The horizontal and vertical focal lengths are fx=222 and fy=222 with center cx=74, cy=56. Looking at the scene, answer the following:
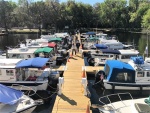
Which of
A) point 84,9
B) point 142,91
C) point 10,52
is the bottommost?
point 142,91

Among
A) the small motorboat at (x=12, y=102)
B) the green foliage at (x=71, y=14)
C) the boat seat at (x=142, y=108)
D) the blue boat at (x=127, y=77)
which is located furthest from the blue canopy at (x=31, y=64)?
the green foliage at (x=71, y=14)

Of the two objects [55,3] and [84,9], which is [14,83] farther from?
[84,9]

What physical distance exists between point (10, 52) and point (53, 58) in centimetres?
584

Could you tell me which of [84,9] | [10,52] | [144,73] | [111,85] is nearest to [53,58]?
[10,52]

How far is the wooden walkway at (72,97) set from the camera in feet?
53.2

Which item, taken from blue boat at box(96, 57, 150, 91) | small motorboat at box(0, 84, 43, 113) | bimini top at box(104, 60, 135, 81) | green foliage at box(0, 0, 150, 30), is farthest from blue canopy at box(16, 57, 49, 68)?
green foliage at box(0, 0, 150, 30)

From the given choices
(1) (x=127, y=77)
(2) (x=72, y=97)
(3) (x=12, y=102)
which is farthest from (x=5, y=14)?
(3) (x=12, y=102)

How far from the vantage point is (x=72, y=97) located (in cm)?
1828

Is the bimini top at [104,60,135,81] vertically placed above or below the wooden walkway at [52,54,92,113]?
above

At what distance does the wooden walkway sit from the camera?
16219 millimetres

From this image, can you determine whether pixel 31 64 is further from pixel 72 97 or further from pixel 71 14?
pixel 71 14

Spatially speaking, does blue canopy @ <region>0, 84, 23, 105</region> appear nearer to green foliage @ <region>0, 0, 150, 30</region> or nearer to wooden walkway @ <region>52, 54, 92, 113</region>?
wooden walkway @ <region>52, 54, 92, 113</region>

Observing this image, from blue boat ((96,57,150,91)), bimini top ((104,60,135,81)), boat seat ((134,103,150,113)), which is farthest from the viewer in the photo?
blue boat ((96,57,150,91))

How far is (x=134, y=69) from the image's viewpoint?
2177 cm
